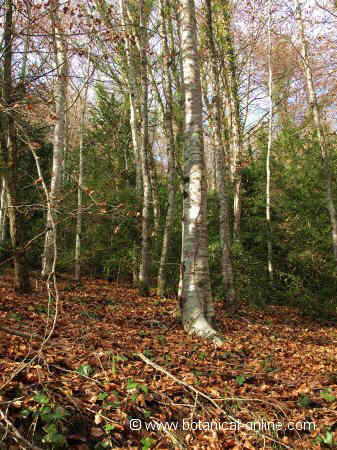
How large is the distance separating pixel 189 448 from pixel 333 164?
9948mm

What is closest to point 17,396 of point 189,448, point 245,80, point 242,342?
point 189,448

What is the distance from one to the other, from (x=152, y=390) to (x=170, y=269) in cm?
614

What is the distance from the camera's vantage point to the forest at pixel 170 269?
8.05 feet

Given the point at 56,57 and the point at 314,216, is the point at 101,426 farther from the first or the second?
the point at 314,216

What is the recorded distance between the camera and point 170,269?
29.2 feet

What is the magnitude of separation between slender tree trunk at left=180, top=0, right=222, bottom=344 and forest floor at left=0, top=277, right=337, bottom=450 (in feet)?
1.34

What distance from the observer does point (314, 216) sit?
943 cm

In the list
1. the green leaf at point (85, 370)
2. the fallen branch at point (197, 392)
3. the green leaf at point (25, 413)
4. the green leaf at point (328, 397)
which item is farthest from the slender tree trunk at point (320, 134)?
the green leaf at point (25, 413)

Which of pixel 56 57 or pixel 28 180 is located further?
pixel 28 180

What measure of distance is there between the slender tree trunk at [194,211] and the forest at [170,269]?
21 mm

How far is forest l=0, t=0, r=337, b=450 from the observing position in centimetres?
245

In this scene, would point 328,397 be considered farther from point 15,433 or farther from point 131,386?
point 15,433

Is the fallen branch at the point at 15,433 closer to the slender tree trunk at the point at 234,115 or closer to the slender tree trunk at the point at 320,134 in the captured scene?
the slender tree trunk at the point at 320,134

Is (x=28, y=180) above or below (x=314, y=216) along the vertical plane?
above
